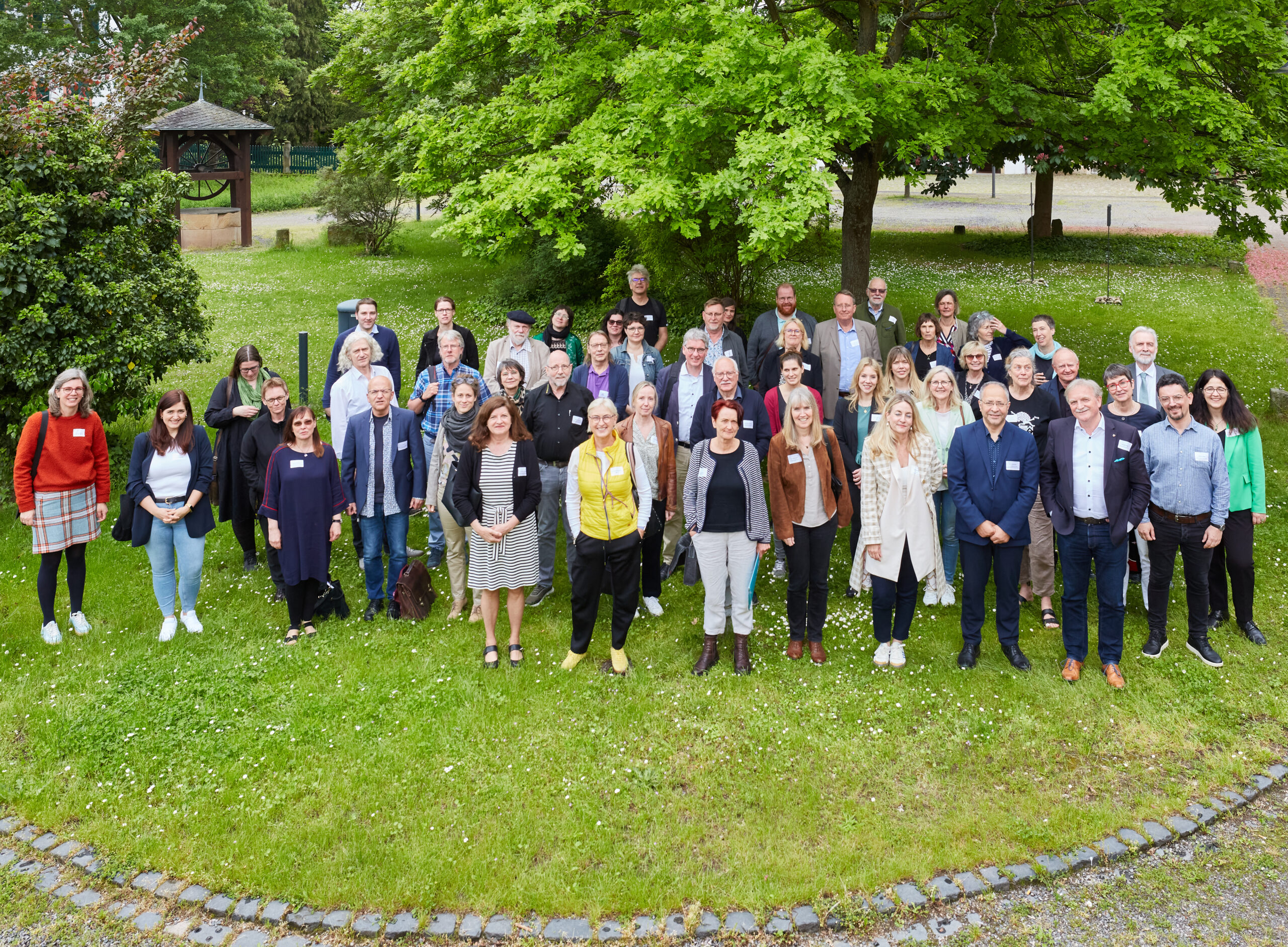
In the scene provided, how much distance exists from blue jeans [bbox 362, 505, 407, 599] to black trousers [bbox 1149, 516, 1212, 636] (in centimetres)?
579

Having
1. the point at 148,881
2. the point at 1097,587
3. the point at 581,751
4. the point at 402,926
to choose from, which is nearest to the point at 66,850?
the point at 148,881

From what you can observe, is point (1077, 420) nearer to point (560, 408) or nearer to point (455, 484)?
point (560, 408)

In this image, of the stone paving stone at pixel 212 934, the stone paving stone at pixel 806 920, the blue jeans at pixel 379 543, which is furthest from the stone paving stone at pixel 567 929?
the blue jeans at pixel 379 543

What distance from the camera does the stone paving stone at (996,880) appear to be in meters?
4.98

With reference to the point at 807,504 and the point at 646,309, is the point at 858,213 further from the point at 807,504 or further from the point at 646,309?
the point at 807,504

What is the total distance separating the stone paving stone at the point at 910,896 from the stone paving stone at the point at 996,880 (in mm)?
379

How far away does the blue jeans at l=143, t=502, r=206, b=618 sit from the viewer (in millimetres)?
7531

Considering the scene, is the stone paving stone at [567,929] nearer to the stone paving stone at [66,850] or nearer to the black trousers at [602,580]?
the black trousers at [602,580]

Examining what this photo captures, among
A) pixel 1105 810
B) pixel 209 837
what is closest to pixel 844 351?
pixel 1105 810

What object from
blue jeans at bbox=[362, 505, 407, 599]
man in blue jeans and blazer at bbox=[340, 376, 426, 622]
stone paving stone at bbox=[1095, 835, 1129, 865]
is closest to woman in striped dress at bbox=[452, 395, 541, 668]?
man in blue jeans and blazer at bbox=[340, 376, 426, 622]

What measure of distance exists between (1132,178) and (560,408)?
11.8 metres

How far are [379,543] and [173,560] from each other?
5.29ft

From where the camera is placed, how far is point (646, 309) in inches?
383

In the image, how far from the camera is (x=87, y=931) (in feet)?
15.7
